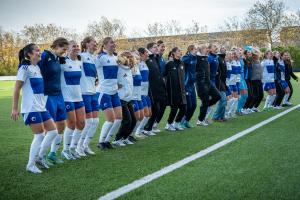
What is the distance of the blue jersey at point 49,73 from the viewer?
23.8 feet

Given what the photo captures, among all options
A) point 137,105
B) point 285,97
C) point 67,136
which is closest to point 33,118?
point 67,136

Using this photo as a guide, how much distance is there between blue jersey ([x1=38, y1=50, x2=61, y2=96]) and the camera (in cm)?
726

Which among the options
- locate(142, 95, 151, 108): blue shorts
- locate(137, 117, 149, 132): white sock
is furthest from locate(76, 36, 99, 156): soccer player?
locate(137, 117, 149, 132): white sock

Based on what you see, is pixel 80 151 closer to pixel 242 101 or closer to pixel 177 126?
pixel 177 126

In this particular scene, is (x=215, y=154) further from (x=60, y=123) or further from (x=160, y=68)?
(x=160, y=68)

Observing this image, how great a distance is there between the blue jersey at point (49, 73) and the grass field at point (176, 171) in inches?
47.5

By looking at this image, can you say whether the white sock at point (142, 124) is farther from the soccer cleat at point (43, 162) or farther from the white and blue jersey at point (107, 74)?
the soccer cleat at point (43, 162)

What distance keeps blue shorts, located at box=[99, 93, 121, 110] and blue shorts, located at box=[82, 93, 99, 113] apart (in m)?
0.13

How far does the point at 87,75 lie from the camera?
27.3 feet

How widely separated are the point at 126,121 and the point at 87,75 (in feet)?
4.42

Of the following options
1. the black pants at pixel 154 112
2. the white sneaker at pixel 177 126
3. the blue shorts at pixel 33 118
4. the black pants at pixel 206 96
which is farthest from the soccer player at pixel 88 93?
the black pants at pixel 206 96

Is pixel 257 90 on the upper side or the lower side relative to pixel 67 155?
upper

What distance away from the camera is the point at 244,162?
23.2 feet

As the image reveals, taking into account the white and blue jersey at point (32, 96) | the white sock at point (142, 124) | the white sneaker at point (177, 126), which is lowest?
the white sneaker at point (177, 126)
